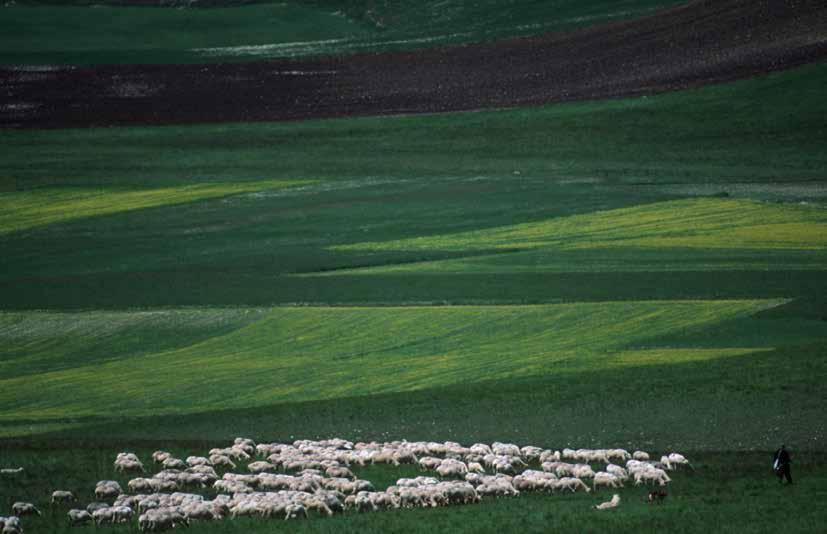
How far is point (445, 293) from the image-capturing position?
4603 cm

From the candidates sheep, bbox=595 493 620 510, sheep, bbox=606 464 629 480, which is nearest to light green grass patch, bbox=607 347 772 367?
sheep, bbox=606 464 629 480

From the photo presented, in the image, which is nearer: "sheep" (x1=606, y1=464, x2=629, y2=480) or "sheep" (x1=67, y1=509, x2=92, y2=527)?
"sheep" (x1=67, y1=509, x2=92, y2=527)

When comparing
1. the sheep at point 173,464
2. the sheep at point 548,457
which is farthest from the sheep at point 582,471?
the sheep at point 173,464

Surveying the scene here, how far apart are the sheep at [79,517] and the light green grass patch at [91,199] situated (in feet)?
122

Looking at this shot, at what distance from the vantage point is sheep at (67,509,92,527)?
2494 cm

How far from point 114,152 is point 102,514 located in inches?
2062

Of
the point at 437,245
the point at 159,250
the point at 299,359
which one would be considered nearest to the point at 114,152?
the point at 159,250

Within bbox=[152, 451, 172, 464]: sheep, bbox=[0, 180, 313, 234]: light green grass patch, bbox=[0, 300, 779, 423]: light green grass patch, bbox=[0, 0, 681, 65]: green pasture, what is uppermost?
bbox=[0, 0, 681, 65]: green pasture

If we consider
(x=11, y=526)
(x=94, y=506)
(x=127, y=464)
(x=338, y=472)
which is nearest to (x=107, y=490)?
(x=94, y=506)

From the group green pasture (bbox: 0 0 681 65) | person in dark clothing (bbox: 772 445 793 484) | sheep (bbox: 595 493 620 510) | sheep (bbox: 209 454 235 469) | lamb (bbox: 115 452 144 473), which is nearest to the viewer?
sheep (bbox: 595 493 620 510)

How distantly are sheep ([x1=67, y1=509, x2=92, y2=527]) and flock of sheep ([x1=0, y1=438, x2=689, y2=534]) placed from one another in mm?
18

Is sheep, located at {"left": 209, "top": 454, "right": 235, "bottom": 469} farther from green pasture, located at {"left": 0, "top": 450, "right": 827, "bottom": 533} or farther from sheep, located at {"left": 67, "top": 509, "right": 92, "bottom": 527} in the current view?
sheep, located at {"left": 67, "top": 509, "right": 92, "bottom": 527}

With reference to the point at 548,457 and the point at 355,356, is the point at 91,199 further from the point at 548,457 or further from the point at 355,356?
the point at 548,457

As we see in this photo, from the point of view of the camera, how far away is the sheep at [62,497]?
2653cm
